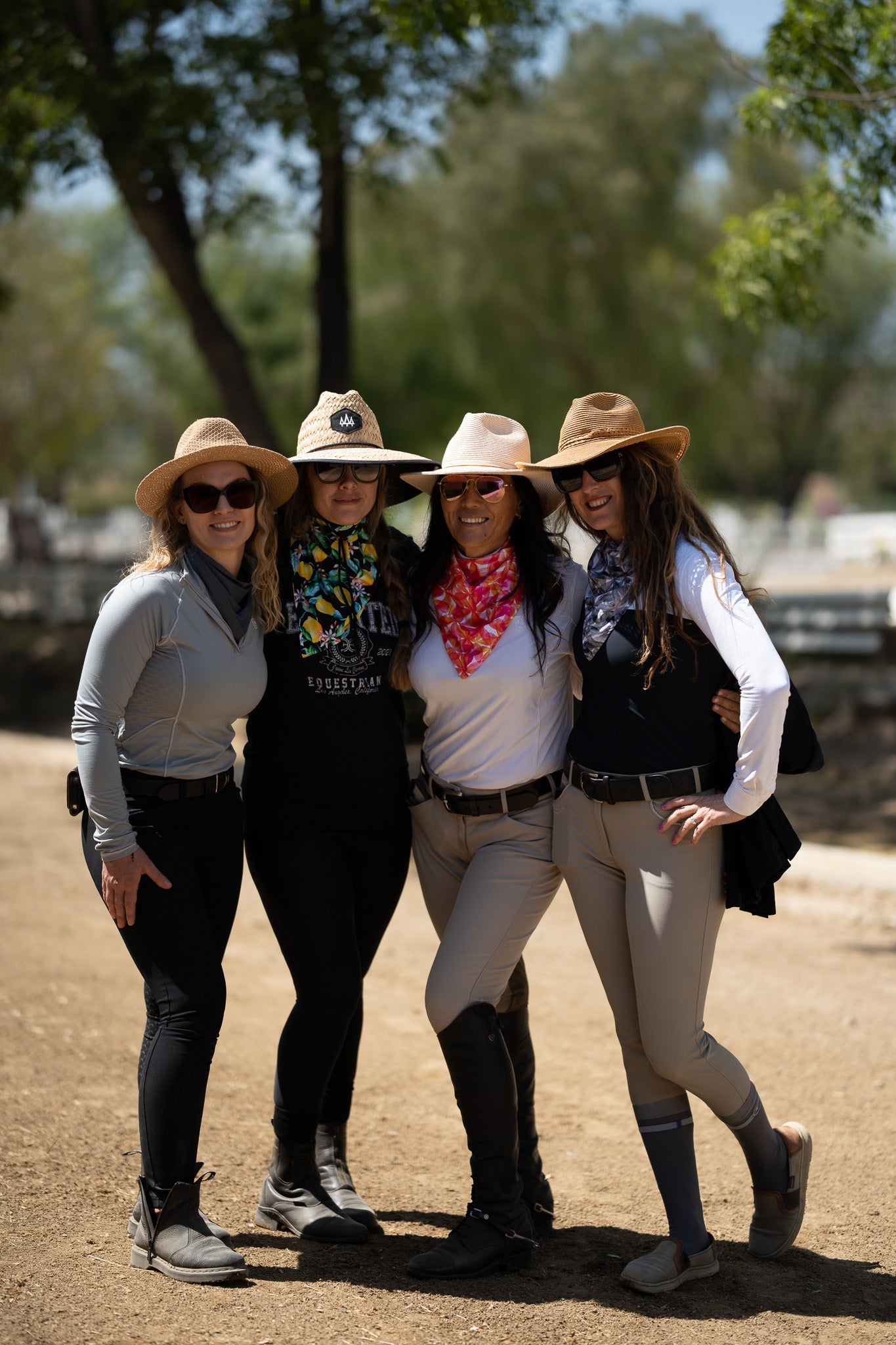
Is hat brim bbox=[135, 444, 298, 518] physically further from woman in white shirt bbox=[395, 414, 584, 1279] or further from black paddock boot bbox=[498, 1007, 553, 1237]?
black paddock boot bbox=[498, 1007, 553, 1237]

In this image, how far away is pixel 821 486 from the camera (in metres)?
82.8

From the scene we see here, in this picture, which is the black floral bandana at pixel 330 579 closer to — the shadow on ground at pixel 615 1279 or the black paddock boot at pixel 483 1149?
the black paddock boot at pixel 483 1149

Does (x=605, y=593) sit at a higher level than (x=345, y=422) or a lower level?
lower

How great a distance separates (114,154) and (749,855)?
29.9 ft

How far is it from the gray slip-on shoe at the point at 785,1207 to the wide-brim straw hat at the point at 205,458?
7.62ft

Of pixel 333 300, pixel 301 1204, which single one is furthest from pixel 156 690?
pixel 333 300

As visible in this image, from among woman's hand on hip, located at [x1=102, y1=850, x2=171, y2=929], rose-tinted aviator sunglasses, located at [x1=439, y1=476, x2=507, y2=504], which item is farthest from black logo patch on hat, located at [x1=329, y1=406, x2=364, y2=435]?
woman's hand on hip, located at [x1=102, y1=850, x2=171, y2=929]

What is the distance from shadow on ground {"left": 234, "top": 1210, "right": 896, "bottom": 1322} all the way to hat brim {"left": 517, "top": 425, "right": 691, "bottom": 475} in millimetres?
2144

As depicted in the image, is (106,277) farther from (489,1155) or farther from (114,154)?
(489,1155)

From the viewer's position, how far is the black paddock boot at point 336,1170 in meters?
3.67

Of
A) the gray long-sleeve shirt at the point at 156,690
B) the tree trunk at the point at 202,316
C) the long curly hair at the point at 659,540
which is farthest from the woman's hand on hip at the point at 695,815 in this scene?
the tree trunk at the point at 202,316

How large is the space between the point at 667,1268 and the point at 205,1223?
1193 millimetres

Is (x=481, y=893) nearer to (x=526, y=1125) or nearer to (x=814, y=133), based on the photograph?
(x=526, y=1125)

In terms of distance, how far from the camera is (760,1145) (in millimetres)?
3457
